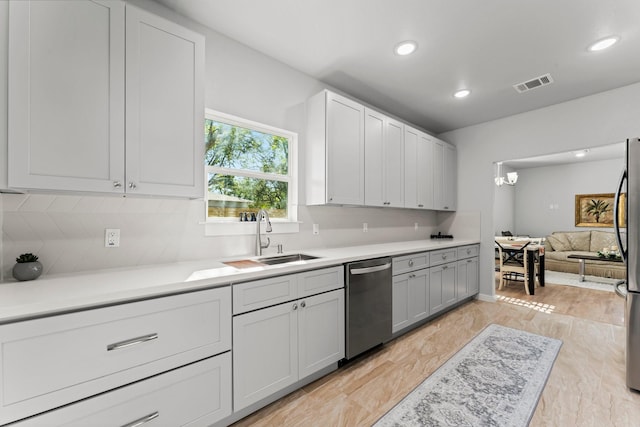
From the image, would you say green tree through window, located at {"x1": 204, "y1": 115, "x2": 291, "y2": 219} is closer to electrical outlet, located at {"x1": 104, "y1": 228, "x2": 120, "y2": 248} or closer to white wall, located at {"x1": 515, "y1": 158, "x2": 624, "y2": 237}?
electrical outlet, located at {"x1": 104, "y1": 228, "x2": 120, "y2": 248}

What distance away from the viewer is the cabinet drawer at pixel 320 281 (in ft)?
6.48

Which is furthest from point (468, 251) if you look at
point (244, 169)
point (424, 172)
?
point (244, 169)

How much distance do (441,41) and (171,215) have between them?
257 centimetres

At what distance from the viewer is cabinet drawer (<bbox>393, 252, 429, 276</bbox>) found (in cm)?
277

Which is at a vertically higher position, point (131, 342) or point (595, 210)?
point (595, 210)

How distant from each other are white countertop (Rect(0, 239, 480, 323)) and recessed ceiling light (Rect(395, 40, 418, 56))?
1.97 metres

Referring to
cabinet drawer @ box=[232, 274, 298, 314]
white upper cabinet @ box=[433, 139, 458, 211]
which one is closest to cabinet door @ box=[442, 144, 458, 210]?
white upper cabinet @ box=[433, 139, 458, 211]

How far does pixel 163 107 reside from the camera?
1682mm

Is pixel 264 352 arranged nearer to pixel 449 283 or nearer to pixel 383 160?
pixel 383 160

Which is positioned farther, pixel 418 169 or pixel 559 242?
pixel 559 242

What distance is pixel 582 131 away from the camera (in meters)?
3.40

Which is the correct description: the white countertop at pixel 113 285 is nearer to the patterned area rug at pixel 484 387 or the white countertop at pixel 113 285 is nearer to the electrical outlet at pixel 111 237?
the electrical outlet at pixel 111 237

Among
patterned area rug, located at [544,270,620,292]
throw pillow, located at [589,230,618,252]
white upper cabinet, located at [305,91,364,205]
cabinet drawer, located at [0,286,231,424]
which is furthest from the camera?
throw pillow, located at [589,230,618,252]

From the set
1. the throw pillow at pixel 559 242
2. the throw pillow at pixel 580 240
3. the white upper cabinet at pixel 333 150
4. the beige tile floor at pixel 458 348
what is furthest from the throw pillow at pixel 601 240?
the white upper cabinet at pixel 333 150
